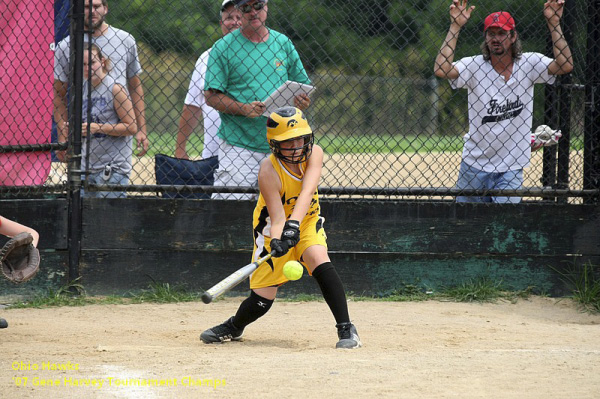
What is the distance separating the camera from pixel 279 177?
4.88 metres

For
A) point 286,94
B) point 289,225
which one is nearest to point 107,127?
point 286,94

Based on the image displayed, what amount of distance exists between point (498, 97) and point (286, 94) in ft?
5.45

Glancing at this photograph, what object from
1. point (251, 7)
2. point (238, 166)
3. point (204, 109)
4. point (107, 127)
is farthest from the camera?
point (204, 109)

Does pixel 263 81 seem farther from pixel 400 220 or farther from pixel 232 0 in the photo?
pixel 400 220

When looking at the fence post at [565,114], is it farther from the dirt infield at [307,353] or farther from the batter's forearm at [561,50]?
the dirt infield at [307,353]

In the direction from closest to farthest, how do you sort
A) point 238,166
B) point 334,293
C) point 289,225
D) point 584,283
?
point 289,225 < point 334,293 < point 584,283 < point 238,166

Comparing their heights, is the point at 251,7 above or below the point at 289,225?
above

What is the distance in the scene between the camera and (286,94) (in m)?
6.03

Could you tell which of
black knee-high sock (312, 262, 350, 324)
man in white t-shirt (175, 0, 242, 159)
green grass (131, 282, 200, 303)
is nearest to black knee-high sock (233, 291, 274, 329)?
black knee-high sock (312, 262, 350, 324)

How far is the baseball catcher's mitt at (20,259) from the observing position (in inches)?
187

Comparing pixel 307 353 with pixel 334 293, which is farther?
pixel 334 293

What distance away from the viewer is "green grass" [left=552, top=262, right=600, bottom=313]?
6.10m

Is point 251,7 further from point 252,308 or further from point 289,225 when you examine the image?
point 252,308

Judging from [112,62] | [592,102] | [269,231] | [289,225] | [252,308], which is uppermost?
[112,62]
